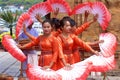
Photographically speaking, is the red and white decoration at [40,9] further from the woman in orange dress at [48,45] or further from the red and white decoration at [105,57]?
the red and white decoration at [105,57]

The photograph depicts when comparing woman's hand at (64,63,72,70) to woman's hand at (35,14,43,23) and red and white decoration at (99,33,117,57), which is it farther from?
woman's hand at (35,14,43,23)

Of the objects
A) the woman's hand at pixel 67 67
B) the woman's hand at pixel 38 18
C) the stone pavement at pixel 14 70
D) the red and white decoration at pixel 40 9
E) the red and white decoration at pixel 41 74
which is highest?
the red and white decoration at pixel 40 9

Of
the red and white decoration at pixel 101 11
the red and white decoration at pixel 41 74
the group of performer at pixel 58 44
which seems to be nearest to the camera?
the red and white decoration at pixel 41 74

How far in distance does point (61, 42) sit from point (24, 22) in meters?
0.77

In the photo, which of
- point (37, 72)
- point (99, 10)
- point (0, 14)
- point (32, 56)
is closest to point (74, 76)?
point (37, 72)

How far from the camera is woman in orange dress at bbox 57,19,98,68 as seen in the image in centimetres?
706

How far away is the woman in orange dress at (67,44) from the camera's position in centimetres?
706

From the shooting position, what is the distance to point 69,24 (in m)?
7.07

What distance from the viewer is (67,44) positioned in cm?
719

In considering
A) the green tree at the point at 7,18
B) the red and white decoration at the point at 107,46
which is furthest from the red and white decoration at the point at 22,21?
the green tree at the point at 7,18

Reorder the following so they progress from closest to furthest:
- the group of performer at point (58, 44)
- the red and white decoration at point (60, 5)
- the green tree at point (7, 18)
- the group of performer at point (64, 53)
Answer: the group of performer at point (64, 53) → the group of performer at point (58, 44) → the red and white decoration at point (60, 5) → the green tree at point (7, 18)

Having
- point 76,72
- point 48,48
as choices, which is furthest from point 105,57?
point 48,48

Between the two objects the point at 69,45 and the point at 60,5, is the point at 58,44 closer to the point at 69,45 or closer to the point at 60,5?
the point at 69,45

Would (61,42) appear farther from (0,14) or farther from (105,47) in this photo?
(0,14)
